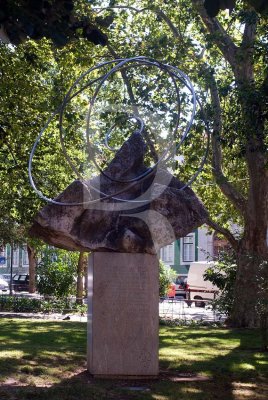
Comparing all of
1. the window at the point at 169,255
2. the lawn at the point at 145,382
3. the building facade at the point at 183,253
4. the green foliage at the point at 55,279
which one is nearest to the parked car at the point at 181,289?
the building facade at the point at 183,253

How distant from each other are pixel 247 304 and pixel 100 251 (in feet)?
15.5

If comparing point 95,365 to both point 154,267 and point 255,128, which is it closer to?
point 154,267

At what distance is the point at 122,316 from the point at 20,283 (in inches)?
1962

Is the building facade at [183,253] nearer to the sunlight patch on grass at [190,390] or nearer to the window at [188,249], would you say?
the window at [188,249]

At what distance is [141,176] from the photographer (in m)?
11.2

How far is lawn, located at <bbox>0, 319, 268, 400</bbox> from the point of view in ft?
31.3

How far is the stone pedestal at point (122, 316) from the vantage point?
1073 centimetres

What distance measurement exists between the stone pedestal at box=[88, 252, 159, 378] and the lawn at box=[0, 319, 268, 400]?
0.28 m

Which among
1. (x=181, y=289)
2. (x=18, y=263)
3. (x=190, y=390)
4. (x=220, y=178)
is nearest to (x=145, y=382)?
(x=190, y=390)

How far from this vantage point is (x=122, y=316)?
10.7 meters

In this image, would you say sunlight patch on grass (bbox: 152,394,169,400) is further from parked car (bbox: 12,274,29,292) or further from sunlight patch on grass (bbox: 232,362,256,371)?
parked car (bbox: 12,274,29,292)

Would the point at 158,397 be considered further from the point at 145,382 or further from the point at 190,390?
the point at 145,382

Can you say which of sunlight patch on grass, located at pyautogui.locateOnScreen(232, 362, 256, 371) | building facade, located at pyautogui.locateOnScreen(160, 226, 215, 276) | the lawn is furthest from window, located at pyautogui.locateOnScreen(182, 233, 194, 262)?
sunlight patch on grass, located at pyautogui.locateOnScreen(232, 362, 256, 371)

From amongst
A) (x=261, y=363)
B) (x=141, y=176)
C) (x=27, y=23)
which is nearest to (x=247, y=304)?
(x=261, y=363)
